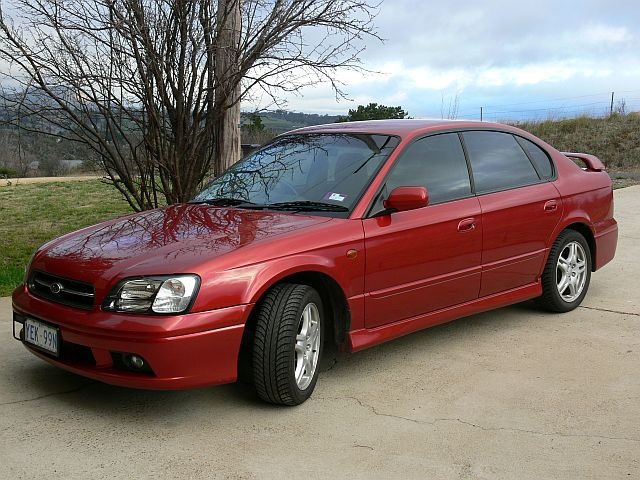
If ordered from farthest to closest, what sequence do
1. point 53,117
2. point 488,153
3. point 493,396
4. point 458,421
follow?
1. point 53,117
2. point 488,153
3. point 493,396
4. point 458,421

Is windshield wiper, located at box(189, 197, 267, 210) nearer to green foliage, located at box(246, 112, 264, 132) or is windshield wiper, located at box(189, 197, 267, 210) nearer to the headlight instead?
the headlight

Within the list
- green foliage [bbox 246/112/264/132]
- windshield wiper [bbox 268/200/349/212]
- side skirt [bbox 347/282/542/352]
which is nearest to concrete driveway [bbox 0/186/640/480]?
side skirt [bbox 347/282/542/352]

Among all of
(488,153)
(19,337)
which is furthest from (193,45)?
(19,337)

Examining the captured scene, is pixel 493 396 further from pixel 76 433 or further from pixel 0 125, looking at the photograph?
pixel 0 125

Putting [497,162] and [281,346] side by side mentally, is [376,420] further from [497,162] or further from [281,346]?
[497,162]

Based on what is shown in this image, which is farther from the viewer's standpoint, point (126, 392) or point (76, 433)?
point (126, 392)

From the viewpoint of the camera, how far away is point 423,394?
4.14m

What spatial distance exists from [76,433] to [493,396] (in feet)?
7.08

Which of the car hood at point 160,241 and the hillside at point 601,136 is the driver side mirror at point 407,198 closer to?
the car hood at point 160,241

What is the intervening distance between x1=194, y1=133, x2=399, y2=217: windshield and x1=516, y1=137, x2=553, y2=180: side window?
1.38 m

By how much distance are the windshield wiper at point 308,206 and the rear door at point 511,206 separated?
113cm

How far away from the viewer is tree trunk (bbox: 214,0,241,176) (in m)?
6.76

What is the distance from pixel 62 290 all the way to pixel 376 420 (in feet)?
5.62

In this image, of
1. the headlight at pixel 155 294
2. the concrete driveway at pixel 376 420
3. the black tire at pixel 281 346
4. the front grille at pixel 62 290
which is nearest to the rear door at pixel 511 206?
the concrete driveway at pixel 376 420
